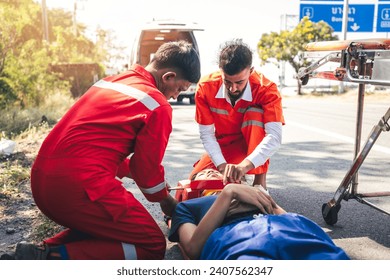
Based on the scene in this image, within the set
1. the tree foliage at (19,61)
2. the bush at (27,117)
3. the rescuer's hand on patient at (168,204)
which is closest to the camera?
the rescuer's hand on patient at (168,204)

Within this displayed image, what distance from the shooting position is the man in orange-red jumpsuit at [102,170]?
220 centimetres

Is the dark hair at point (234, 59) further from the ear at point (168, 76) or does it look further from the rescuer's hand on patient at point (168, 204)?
the rescuer's hand on patient at point (168, 204)

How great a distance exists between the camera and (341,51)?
8.43 ft

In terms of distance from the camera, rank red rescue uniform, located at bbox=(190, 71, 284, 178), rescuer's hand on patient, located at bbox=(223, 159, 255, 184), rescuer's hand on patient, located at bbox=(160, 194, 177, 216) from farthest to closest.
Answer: red rescue uniform, located at bbox=(190, 71, 284, 178)
rescuer's hand on patient, located at bbox=(223, 159, 255, 184)
rescuer's hand on patient, located at bbox=(160, 194, 177, 216)

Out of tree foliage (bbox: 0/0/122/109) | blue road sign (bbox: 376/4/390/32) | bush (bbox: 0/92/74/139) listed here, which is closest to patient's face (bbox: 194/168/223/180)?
blue road sign (bbox: 376/4/390/32)

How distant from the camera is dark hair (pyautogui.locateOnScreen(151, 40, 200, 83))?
2.46 metres

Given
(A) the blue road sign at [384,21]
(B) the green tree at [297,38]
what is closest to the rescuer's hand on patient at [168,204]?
(A) the blue road sign at [384,21]

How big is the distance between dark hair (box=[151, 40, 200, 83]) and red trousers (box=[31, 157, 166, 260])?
68cm

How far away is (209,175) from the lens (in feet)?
10.2

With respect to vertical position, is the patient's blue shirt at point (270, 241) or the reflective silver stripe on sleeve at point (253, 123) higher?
the reflective silver stripe on sleeve at point (253, 123)

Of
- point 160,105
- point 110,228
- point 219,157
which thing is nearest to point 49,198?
point 110,228

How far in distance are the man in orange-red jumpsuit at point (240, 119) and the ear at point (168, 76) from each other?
0.67 meters

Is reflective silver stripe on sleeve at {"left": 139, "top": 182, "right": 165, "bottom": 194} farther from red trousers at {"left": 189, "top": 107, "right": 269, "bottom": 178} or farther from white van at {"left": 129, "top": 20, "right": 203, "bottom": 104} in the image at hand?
white van at {"left": 129, "top": 20, "right": 203, "bottom": 104}
